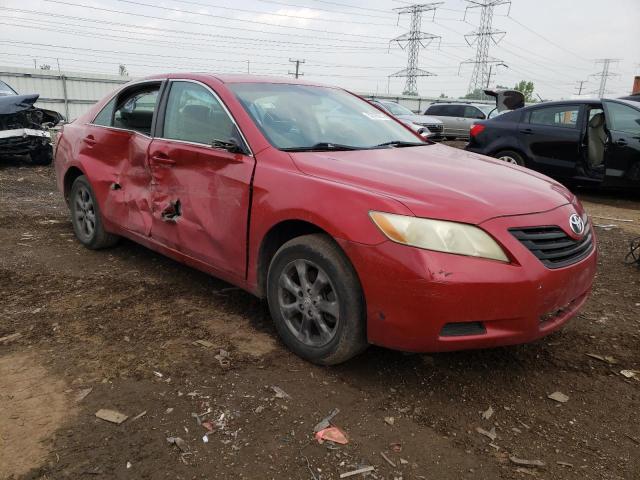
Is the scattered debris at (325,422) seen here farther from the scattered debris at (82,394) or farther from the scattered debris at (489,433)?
the scattered debris at (82,394)

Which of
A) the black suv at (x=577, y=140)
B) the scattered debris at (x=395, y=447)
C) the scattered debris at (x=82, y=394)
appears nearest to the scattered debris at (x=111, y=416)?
the scattered debris at (x=82, y=394)

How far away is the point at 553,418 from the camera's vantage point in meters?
2.55

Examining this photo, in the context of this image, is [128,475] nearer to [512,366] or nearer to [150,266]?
[512,366]

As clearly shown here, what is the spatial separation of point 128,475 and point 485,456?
57.5 inches

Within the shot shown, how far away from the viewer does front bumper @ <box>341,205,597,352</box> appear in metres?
2.39

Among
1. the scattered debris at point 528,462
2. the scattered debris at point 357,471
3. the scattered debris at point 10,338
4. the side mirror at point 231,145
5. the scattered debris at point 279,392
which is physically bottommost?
the scattered debris at point 10,338

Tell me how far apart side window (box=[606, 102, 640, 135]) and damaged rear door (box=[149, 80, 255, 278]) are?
21.3 feet

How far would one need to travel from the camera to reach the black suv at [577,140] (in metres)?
7.59

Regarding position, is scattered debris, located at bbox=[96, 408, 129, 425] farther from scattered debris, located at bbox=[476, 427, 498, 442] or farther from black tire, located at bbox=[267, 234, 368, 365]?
scattered debris, located at bbox=[476, 427, 498, 442]

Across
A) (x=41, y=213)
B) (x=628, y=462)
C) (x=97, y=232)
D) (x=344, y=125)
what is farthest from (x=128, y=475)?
(x=41, y=213)

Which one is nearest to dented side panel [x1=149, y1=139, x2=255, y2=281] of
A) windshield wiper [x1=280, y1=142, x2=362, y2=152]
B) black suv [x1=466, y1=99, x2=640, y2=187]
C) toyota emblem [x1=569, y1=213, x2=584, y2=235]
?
windshield wiper [x1=280, y1=142, x2=362, y2=152]

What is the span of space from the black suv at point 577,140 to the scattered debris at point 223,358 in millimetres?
6745

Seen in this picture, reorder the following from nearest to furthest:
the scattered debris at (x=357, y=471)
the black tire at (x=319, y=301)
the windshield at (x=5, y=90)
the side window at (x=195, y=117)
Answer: the scattered debris at (x=357, y=471)
the black tire at (x=319, y=301)
the side window at (x=195, y=117)
the windshield at (x=5, y=90)

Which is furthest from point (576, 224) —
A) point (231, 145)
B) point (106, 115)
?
point (106, 115)
